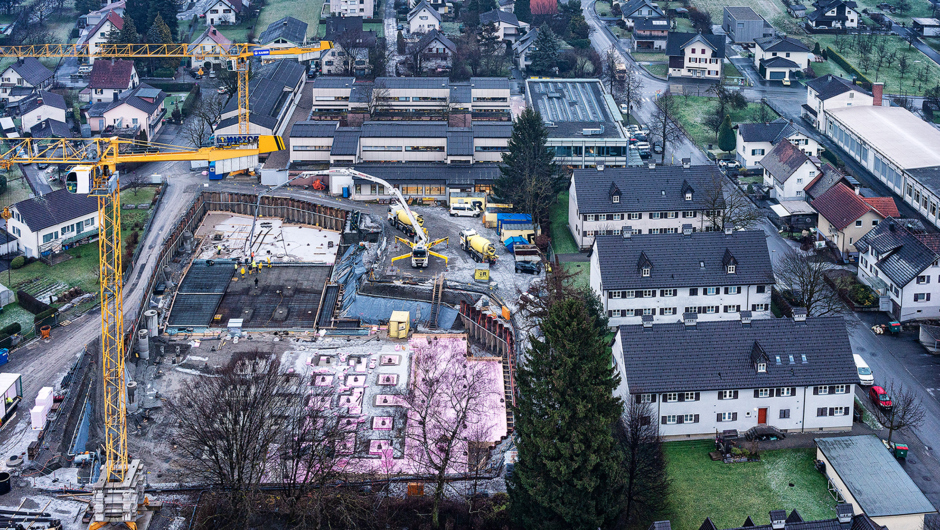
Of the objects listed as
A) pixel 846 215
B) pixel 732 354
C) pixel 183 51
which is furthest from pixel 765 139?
pixel 183 51

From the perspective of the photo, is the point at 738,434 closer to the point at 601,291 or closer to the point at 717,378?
the point at 717,378

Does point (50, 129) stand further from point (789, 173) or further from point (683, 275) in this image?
point (789, 173)

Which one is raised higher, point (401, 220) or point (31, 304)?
point (401, 220)

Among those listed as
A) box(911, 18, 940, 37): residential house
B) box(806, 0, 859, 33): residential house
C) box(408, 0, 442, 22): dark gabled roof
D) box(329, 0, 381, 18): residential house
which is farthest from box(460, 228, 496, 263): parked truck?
box(911, 18, 940, 37): residential house

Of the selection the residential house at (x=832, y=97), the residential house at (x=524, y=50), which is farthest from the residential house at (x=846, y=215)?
the residential house at (x=524, y=50)

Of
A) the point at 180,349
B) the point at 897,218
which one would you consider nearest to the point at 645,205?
the point at 897,218

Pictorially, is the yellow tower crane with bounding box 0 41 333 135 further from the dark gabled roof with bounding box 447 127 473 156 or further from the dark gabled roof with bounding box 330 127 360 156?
the dark gabled roof with bounding box 447 127 473 156

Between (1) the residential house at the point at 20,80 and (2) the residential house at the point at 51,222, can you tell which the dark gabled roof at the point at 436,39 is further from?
(2) the residential house at the point at 51,222
